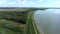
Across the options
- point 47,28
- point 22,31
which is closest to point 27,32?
point 22,31

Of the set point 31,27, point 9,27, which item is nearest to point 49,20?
point 31,27

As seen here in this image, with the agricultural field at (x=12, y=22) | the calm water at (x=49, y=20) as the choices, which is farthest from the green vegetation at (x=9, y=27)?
the calm water at (x=49, y=20)

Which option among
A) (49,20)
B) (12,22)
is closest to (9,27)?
(12,22)

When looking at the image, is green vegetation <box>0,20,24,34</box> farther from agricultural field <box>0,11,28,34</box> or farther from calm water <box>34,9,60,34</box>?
calm water <box>34,9,60,34</box>

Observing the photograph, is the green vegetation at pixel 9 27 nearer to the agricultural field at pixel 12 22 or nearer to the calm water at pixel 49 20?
the agricultural field at pixel 12 22

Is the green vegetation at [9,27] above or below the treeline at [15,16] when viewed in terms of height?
below

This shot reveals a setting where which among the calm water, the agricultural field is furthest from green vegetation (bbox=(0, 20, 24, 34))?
the calm water

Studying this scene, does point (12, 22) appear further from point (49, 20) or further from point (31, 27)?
point (49, 20)
